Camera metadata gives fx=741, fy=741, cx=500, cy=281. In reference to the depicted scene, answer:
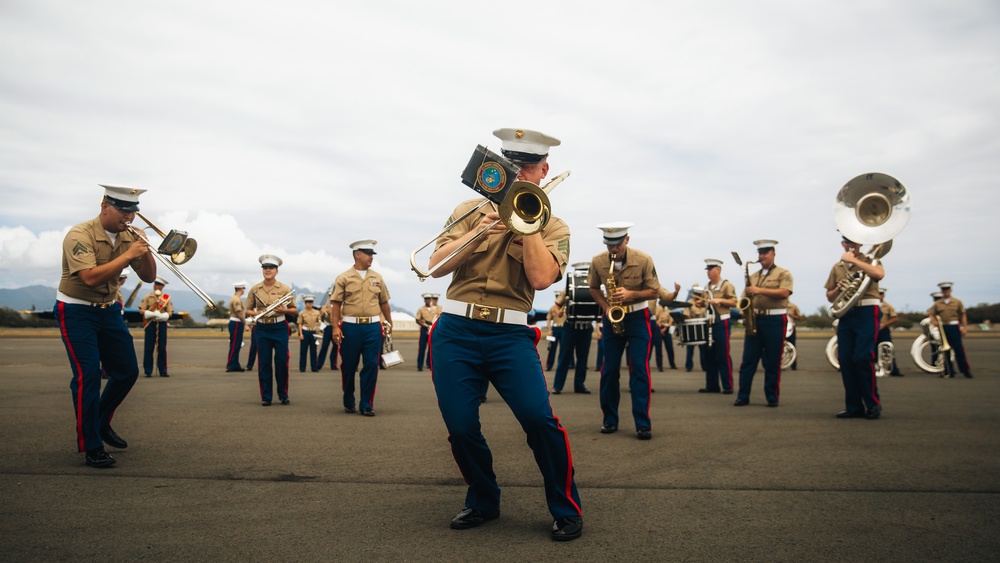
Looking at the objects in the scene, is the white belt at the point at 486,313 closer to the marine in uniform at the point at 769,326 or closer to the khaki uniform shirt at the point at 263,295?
the marine in uniform at the point at 769,326

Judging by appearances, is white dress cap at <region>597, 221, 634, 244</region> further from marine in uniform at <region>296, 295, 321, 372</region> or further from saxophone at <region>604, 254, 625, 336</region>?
marine in uniform at <region>296, 295, 321, 372</region>

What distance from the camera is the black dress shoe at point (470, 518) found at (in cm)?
427

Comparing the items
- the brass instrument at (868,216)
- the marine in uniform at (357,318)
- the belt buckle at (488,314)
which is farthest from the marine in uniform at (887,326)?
the belt buckle at (488,314)

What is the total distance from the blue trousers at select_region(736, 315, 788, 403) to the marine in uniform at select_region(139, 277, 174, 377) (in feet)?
38.4

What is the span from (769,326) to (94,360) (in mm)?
8577

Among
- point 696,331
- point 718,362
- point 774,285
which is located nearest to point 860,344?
point 774,285

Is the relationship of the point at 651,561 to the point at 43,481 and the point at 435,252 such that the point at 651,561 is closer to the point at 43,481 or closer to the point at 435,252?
the point at 435,252

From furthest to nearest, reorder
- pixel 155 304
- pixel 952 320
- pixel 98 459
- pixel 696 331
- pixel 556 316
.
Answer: pixel 556 316 < pixel 952 320 < pixel 155 304 < pixel 696 331 < pixel 98 459

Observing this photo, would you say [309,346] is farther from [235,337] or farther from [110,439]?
[110,439]

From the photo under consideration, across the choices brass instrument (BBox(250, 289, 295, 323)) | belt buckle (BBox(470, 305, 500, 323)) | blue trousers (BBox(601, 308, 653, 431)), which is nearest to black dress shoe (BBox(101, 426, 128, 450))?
belt buckle (BBox(470, 305, 500, 323))

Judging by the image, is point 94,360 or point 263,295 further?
point 263,295

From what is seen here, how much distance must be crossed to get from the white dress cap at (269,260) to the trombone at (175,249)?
554 cm

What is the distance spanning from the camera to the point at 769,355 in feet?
35.3

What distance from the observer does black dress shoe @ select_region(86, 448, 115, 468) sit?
5820 millimetres
